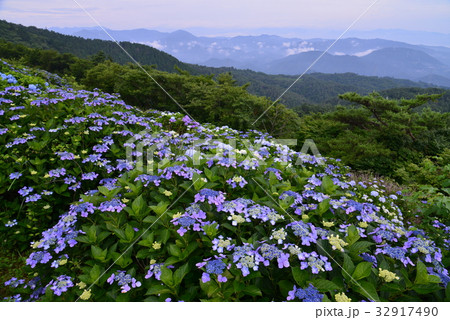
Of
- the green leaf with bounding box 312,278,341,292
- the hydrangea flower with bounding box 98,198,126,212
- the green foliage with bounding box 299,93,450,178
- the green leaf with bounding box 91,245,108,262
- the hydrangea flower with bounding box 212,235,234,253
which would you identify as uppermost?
the hydrangea flower with bounding box 98,198,126,212

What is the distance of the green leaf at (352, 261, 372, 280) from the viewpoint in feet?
5.58

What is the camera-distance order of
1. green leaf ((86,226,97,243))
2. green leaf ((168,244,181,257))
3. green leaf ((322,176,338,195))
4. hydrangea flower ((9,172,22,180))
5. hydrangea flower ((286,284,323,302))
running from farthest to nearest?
1. hydrangea flower ((9,172,22,180))
2. green leaf ((322,176,338,195))
3. green leaf ((86,226,97,243))
4. green leaf ((168,244,181,257))
5. hydrangea flower ((286,284,323,302))

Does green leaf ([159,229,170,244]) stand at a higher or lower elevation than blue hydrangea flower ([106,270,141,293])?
higher

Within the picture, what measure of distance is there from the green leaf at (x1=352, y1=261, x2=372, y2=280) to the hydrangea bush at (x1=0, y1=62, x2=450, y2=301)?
0.04 ft

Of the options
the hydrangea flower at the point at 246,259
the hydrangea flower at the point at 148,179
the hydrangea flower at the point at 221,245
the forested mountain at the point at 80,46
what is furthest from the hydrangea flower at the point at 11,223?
the forested mountain at the point at 80,46

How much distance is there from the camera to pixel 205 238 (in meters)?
1.95

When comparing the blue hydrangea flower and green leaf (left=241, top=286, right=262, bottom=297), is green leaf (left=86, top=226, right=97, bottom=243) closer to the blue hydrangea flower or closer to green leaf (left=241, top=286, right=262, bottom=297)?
the blue hydrangea flower

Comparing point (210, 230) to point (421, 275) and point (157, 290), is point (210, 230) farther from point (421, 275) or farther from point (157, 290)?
point (421, 275)

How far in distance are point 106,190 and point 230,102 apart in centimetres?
1166

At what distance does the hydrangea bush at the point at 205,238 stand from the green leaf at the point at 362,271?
0.01 m

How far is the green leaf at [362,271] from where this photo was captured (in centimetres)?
170

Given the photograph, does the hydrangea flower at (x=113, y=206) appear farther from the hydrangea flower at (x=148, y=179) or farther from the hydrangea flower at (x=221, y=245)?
the hydrangea flower at (x=221, y=245)

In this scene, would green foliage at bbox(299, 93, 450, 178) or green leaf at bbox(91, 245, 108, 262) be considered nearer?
green leaf at bbox(91, 245, 108, 262)

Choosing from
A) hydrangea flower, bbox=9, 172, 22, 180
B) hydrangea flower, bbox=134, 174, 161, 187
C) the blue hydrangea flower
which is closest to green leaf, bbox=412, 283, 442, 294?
the blue hydrangea flower
